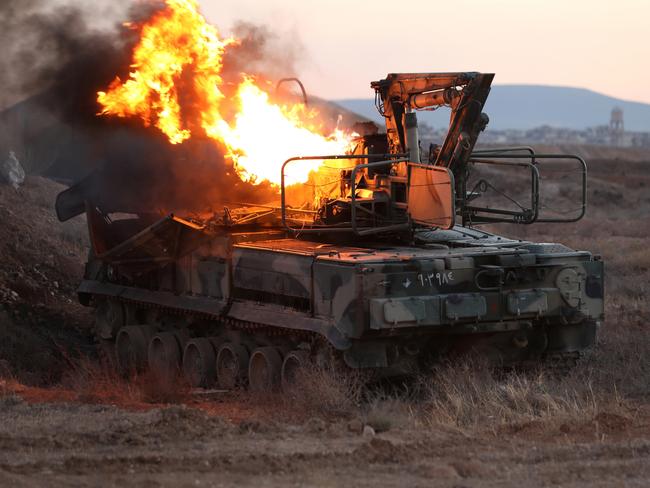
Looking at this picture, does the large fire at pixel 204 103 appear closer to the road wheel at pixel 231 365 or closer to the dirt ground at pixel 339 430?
the road wheel at pixel 231 365

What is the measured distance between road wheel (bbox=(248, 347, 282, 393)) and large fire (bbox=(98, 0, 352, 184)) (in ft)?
8.91

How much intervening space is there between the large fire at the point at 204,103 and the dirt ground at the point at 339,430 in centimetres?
358

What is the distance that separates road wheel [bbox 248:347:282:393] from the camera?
15062mm

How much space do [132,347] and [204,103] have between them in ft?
11.9

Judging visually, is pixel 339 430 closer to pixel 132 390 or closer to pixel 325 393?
pixel 325 393

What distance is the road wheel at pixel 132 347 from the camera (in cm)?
1789

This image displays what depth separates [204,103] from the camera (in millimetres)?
17203

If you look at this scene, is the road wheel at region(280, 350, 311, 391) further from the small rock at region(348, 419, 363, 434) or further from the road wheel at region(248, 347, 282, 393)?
the small rock at region(348, 419, 363, 434)

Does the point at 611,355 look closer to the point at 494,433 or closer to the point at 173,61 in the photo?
the point at 494,433

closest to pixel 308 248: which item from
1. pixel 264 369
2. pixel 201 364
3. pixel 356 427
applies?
pixel 264 369

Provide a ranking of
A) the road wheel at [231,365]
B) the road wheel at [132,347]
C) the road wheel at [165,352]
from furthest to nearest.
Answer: the road wheel at [132,347] → the road wheel at [165,352] → the road wheel at [231,365]

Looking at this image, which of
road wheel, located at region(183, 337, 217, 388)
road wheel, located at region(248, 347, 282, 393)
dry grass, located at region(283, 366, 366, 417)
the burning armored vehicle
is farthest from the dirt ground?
road wheel, located at region(183, 337, 217, 388)

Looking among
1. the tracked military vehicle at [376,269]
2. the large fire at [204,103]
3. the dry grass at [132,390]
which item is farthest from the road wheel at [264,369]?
the large fire at [204,103]

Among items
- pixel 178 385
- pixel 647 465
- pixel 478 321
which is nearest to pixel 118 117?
pixel 178 385
